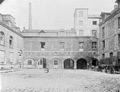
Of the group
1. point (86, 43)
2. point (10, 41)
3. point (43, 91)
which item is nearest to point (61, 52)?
point (86, 43)

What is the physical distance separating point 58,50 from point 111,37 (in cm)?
776

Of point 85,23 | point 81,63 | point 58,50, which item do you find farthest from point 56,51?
point 85,23

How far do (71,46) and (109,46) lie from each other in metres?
6.27

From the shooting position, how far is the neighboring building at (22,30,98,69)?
73.4 feet

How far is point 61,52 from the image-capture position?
2248 centimetres

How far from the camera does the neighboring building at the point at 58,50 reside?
22.4 meters

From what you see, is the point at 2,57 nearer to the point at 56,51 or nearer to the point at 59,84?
the point at 56,51

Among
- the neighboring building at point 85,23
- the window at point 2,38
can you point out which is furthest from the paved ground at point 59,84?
the neighboring building at point 85,23

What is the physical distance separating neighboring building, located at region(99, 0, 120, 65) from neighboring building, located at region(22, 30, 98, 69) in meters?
2.95

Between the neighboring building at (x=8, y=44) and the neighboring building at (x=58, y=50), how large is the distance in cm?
141

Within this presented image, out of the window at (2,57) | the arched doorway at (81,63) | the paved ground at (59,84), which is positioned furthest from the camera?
the arched doorway at (81,63)

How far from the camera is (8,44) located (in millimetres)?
17250

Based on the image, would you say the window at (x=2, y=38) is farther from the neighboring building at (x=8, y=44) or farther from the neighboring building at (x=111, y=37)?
the neighboring building at (x=111, y=37)

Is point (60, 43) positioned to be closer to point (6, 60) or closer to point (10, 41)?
point (10, 41)
